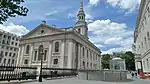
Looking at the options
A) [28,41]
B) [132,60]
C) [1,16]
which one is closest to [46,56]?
[28,41]

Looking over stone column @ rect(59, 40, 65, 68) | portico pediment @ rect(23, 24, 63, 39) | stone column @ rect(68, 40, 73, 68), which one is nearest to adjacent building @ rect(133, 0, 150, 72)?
stone column @ rect(68, 40, 73, 68)

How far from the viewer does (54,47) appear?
3969 cm

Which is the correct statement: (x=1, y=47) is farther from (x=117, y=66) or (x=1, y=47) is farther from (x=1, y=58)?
(x=117, y=66)

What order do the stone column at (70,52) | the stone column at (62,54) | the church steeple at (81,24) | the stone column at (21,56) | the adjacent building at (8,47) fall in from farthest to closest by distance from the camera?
1. the adjacent building at (8,47)
2. the church steeple at (81,24)
3. the stone column at (21,56)
4. the stone column at (62,54)
5. the stone column at (70,52)

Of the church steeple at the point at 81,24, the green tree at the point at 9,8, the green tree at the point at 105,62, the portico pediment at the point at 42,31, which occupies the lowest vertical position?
the green tree at the point at 105,62

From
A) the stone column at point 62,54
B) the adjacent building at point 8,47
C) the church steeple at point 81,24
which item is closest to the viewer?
the stone column at point 62,54

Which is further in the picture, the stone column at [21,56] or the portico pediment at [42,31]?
the stone column at [21,56]

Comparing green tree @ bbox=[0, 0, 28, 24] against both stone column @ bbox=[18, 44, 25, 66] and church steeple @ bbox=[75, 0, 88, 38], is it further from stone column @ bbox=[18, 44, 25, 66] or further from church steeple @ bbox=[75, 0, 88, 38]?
church steeple @ bbox=[75, 0, 88, 38]

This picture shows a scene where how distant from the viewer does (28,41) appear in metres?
45.4

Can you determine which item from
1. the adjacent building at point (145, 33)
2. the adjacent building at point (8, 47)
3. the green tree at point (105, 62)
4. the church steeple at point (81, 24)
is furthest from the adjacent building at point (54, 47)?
the green tree at point (105, 62)

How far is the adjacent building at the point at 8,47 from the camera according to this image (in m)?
61.8

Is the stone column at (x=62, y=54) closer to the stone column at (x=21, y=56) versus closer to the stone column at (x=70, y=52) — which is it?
the stone column at (x=70, y=52)

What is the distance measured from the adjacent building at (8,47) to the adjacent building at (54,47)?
2096 centimetres

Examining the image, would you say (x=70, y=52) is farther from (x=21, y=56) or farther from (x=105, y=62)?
(x=105, y=62)
